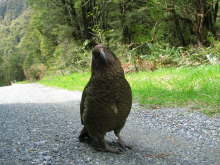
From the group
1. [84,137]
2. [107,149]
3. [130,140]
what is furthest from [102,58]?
[130,140]

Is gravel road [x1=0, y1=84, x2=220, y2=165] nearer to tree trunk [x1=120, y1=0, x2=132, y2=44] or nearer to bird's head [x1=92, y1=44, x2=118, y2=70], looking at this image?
bird's head [x1=92, y1=44, x2=118, y2=70]

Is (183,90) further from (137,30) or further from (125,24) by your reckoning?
(137,30)

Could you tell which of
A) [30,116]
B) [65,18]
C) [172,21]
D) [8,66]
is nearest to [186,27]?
[172,21]

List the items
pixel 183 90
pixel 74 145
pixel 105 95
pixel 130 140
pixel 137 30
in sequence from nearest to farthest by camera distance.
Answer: pixel 105 95 → pixel 74 145 → pixel 130 140 → pixel 183 90 → pixel 137 30

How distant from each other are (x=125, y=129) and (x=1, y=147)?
7.10 feet

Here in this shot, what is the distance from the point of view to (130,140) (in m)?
5.23

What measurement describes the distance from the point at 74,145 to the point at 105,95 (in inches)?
43.3

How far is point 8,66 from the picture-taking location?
92.2m

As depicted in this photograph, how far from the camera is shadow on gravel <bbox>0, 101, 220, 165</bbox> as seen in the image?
13.6 ft

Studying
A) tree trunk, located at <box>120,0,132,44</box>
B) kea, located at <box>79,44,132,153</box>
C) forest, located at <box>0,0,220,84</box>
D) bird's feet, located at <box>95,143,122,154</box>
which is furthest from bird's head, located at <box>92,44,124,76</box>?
tree trunk, located at <box>120,0,132,44</box>

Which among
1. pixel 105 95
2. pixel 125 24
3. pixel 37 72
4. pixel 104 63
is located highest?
pixel 104 63

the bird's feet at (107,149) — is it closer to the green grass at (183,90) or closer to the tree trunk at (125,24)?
the green grass at (183,90)

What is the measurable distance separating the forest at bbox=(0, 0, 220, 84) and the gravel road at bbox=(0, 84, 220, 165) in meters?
7.39

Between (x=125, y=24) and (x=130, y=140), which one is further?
(x=125, y=24)
